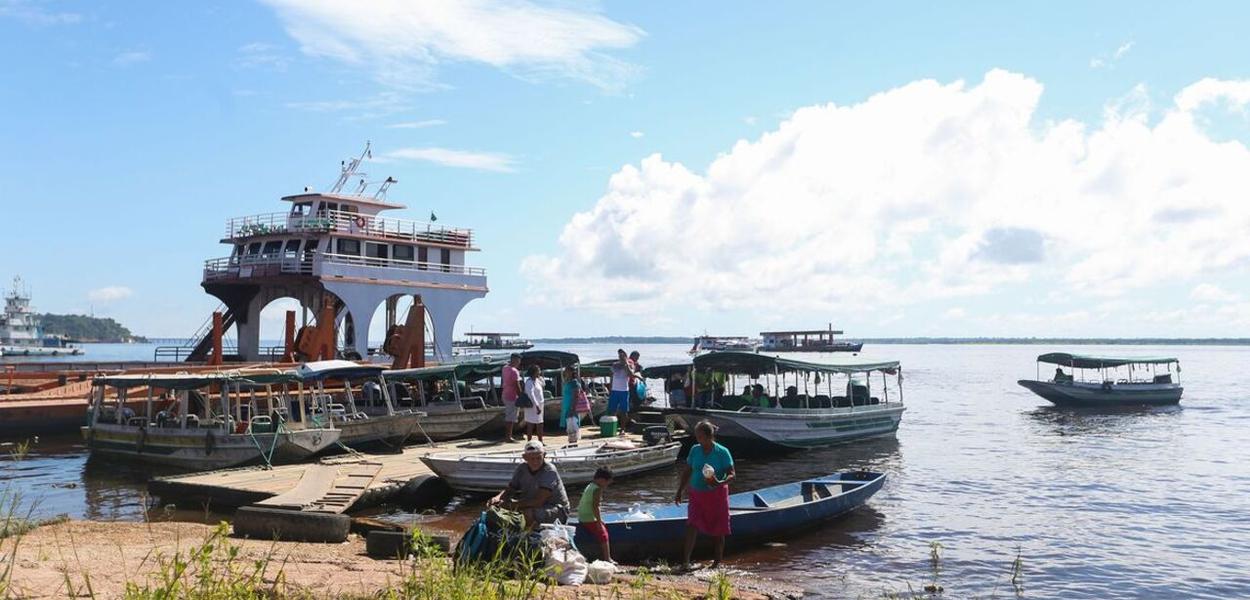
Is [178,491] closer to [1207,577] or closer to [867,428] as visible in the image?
[1207,577]

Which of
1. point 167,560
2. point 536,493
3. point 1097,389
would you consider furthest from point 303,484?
point 1097,389

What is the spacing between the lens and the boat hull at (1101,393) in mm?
44156

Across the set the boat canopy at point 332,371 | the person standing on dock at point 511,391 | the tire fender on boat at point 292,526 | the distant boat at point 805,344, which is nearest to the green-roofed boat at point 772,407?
the person standing on dock at point 511,391

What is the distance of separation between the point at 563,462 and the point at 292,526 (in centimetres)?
587

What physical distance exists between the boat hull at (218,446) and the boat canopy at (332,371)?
153cm

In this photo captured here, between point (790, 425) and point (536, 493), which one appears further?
point (790, 425)

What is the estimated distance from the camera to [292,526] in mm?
12797

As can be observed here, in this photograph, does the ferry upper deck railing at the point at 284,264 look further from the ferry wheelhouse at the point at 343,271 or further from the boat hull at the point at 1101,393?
the boat hull at the point at 1101,393

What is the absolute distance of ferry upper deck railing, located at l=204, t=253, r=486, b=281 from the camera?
3406cm

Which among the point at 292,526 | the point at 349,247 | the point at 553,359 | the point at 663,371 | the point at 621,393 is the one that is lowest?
the point at 292,526

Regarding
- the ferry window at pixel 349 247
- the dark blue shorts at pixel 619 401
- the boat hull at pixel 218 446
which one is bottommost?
the boat hull at pixel 218 446

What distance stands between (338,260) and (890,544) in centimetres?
2506

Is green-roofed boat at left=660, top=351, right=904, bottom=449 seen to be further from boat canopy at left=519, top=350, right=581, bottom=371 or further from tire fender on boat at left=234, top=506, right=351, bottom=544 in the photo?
tire fender on boat at left=234, top=506, right=351, bottom=544

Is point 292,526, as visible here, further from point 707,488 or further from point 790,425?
point 790,425
